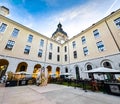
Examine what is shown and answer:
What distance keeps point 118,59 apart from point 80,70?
7947mm

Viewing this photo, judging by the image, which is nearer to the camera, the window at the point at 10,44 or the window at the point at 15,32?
the window at the point at 10,44

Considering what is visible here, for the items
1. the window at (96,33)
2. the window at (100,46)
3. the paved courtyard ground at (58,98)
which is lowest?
the paved courtyard ground at (58,98)

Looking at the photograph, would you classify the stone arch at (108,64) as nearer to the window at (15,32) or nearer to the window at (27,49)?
the window at (27,49)

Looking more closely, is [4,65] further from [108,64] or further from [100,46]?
[108,64]

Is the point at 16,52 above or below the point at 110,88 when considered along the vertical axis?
above

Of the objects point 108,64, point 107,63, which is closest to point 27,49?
point 107,63

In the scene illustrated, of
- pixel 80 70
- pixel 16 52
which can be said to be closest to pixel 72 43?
pixel 80 70

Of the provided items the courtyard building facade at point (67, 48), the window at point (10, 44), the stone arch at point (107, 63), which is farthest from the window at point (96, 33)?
the window at point (10, 44)

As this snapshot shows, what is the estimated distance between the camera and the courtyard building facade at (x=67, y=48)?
1344 cm

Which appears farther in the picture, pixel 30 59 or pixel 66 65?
pixel 66 65

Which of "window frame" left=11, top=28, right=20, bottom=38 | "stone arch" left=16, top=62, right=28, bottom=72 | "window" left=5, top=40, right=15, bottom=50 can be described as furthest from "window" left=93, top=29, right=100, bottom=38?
"window" left=5, top=40, right=15, bottom=50

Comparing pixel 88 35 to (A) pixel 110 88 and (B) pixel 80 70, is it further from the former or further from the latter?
(A) pixel 110 88

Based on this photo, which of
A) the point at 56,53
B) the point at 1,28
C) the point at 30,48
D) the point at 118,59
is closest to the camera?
the point at 118,59

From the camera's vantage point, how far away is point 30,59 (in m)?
17.1
